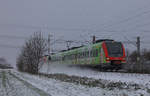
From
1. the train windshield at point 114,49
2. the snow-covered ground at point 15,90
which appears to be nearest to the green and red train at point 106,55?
the train windshield at point 114,49

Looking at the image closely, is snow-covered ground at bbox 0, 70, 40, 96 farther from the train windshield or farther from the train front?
the train windshield

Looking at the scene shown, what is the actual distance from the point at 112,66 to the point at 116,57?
105 centimetres

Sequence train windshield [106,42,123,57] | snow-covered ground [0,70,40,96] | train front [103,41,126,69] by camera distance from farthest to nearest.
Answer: train windshield [106,42,123,57], train front [103,41,126,69], snow-covered ground [0,70,40,96]

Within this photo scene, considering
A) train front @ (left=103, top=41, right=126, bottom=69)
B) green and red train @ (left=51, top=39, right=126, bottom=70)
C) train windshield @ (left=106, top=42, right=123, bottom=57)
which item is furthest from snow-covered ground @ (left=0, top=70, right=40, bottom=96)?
train windshield @ (left=106, top=42, right=123, bottom=57)

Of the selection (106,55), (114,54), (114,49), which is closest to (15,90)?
(106,55)

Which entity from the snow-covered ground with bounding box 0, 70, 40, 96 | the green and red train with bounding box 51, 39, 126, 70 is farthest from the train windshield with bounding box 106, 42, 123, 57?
the snow-covered ground with bounding box 0, 70, 40, 96

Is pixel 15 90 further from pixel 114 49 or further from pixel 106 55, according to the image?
pixel 114 49

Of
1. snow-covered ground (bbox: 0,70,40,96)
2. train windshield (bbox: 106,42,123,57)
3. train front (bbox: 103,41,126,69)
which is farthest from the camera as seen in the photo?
train windshield (bbox: 106,42,123,57)

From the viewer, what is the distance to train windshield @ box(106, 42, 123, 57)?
2287cm

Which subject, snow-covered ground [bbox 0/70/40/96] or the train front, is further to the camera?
the train front

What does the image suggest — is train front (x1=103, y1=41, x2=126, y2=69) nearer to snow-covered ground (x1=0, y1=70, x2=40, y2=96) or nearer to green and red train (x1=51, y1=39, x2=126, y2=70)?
green and red train (x1=51, y1=39, x2=126, y2=70)

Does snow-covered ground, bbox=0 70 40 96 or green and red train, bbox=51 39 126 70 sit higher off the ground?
green and red train, bbox=51 39 126 70

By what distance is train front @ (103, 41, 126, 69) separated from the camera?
22406mm

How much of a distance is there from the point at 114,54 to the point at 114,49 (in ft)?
1.93
